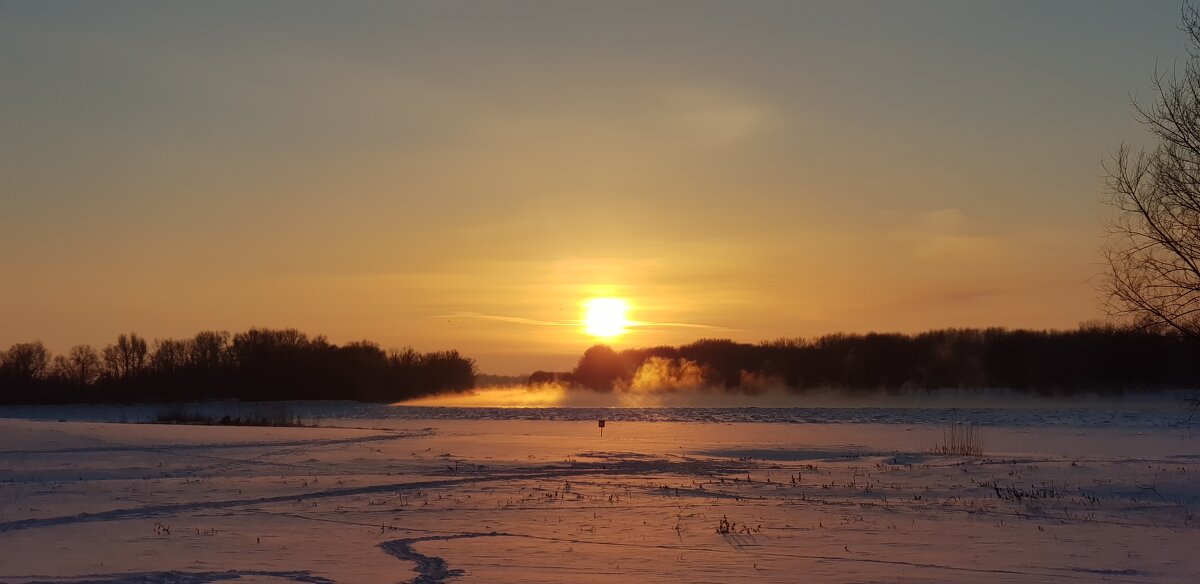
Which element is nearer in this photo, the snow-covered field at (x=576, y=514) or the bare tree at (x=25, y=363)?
the snow-covered field at (x=576, y=514)

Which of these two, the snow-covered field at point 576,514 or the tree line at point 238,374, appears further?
the tree line at point 238,374

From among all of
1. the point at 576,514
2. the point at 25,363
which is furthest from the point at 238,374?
the point at 576,514

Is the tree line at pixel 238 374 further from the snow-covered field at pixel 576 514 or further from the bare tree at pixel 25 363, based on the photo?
the snow-covered field at pixel 576 514

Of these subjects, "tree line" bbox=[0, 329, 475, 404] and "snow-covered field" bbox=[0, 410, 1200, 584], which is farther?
"tree line" bbox=[0, 329, 475, 404]

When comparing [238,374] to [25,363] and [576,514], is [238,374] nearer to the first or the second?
[25,363]

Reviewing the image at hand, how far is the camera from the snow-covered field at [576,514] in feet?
38.5

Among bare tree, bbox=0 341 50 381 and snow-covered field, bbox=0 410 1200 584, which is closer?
snow-covered field, bbox=0 410 1200 584

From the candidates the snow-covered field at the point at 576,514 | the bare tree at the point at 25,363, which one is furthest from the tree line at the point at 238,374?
the snow-covered field at the point at 576,514

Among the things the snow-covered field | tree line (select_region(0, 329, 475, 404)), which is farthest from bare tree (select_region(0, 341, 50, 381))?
the snow-covered field

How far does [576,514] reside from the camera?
54.7 ft

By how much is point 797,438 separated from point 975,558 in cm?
2855

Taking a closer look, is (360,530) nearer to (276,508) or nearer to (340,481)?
(276,508)

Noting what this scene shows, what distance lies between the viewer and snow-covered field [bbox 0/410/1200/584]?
11727mm

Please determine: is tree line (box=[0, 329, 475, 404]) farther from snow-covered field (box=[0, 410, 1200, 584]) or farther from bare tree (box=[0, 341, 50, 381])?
snow-covered field (box=[0, 410, 1200, 584])
